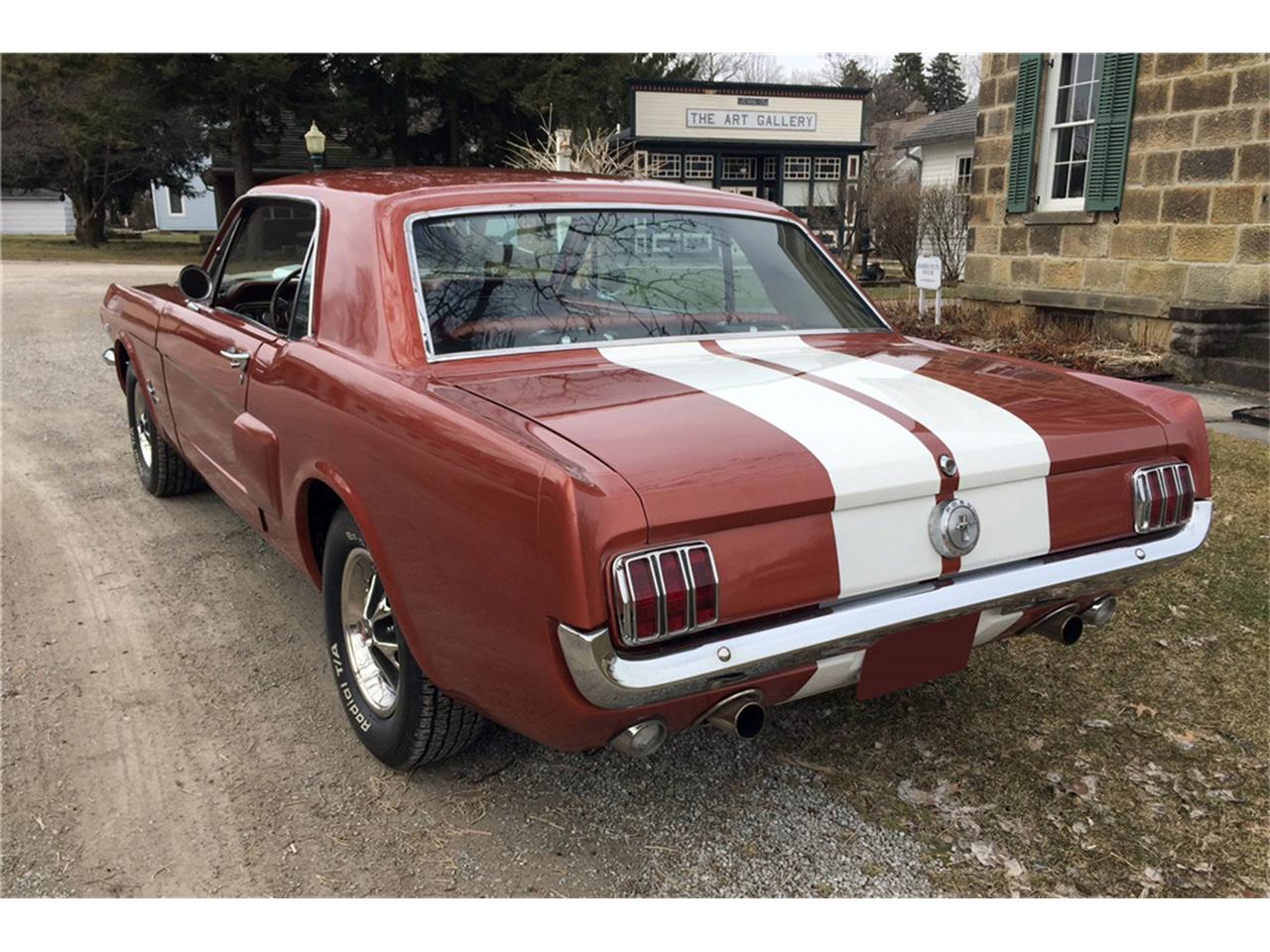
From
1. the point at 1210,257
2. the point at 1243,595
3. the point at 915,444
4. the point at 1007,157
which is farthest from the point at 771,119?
the point at 915,444

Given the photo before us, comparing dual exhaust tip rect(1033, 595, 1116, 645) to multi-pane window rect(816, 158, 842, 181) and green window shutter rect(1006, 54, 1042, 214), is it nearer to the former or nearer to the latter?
green window shutter rect(1006, 54, 1042, 214)

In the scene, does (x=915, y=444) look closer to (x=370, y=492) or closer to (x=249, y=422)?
(x=370, y=492)

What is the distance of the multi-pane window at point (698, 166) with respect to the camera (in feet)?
86.7

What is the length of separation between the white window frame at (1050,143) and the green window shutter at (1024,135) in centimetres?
8

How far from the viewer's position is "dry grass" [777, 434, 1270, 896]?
2.51 m

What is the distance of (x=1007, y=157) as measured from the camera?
418 inches

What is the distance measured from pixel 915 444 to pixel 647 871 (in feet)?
3.90

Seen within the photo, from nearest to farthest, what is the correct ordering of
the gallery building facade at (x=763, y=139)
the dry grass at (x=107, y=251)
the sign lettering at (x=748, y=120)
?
the gallery building facade at (x=763, y=139) → the sign lettering at (x=748, y=120) → the dry grass at (x=107, y=251)

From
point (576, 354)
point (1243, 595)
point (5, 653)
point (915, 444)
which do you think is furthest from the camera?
point (1243, 595)

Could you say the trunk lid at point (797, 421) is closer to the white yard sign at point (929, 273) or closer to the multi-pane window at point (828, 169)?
the white yard sign at point (929, 273)

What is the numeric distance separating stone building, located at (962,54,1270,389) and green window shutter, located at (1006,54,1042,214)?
16 mm

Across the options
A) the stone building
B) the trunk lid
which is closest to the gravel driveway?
the trunk lid

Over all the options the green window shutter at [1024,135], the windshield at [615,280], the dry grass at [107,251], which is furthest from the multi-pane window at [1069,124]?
the dry grass at [107,251]

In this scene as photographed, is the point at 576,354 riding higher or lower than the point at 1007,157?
lower
